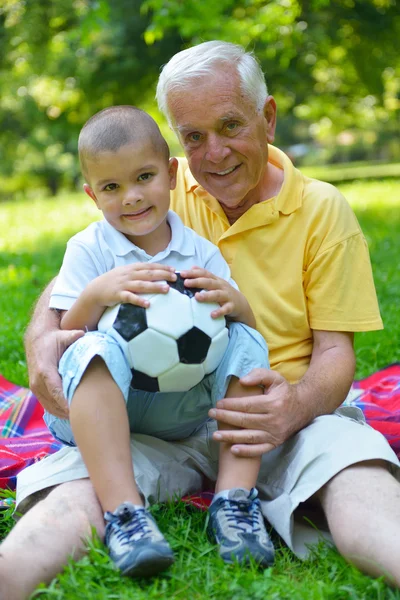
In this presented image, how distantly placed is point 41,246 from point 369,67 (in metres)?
11.4

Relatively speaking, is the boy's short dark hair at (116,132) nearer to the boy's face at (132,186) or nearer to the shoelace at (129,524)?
the boy's face at (132,186)

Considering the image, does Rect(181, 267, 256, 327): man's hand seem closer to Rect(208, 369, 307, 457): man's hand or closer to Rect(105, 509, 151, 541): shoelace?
Rect(208, 369, 307, 457): man's hand

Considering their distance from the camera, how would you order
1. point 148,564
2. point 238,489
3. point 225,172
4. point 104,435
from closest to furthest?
point 148,564 → point 104,435 → point 238,489 → point 225,172

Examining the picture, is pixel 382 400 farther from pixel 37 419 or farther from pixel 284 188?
pixel 37 419

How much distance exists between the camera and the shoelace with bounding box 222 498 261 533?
2336 mm

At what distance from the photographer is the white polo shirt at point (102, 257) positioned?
2.70 m

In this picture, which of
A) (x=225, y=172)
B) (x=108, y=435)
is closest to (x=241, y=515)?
(x=108, y=435)

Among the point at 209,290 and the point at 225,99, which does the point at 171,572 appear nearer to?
the point at 209,290

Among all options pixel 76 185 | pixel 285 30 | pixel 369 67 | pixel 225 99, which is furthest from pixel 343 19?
pixel 76 185

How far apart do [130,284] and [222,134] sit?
0.87 metres

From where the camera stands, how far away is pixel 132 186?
8.75ft

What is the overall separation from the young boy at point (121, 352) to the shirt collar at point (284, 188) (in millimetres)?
388

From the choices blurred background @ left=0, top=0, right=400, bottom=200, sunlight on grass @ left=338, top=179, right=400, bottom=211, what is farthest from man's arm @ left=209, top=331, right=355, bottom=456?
sunlight on grass @ left=338, top=179, right=400, bottom=211

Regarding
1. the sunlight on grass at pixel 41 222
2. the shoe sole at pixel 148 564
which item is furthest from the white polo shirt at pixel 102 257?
the sunlight on grass at pixel 41 222
